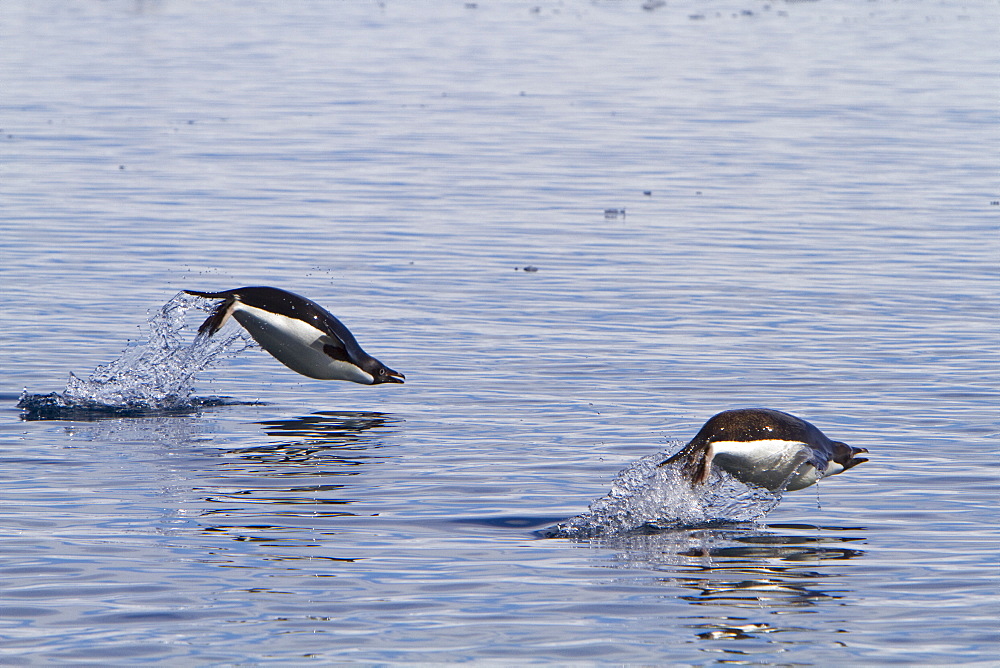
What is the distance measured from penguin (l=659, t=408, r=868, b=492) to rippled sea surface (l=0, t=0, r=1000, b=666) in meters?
0.28

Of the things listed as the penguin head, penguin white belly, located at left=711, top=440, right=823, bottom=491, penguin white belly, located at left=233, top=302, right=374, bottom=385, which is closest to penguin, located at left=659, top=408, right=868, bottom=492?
penguin white belly, located at left=711, top=440, right=823, bottom=491

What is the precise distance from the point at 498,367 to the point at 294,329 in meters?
2.26

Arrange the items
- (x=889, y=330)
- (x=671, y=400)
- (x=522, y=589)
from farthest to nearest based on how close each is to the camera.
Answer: (x=889, y=330), (x=671, y=400), (x=522, y=589)

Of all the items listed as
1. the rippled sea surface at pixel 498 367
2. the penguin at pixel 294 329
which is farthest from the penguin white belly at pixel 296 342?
the rippled sea surface at pixel 498 367

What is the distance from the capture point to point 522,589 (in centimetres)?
823

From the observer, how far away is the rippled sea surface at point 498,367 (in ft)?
25.9

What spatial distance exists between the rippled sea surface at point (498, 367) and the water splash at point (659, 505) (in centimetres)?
18

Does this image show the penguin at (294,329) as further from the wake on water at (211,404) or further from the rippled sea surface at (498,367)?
the wake on water at (211,404)

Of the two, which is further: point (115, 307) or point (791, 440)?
point (115, 307)

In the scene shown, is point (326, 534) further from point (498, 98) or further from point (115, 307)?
point (498, 98)

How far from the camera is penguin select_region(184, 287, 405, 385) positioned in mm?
12445

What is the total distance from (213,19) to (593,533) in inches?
2213

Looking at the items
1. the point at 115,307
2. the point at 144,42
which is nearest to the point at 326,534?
the point at 115,307

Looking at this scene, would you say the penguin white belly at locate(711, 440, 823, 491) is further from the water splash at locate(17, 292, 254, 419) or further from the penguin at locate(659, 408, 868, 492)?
the water splash at locate(17, 292, 254, 419)
